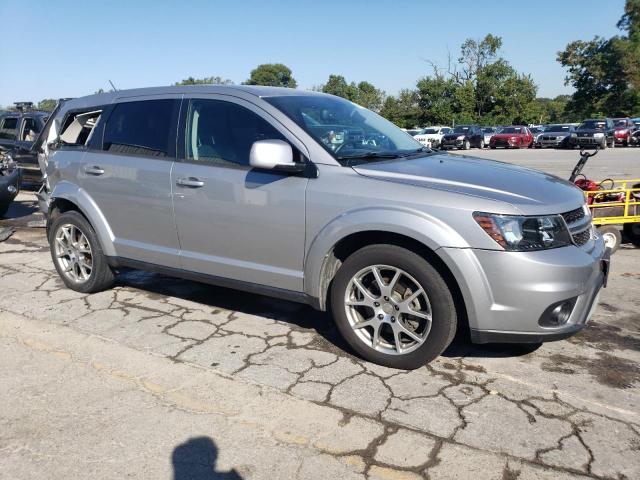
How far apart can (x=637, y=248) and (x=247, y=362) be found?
17.6ft

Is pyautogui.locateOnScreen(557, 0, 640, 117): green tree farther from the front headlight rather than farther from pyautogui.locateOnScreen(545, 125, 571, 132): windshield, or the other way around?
the front headlight

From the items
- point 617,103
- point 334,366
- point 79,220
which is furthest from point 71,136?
point 617,103

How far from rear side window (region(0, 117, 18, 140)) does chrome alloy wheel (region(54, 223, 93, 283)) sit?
7.93m

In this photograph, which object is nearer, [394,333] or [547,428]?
[547,428]

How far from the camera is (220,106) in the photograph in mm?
4125

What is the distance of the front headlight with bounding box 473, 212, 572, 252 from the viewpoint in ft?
9.99

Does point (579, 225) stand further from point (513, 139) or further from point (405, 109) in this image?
point (405, 109)

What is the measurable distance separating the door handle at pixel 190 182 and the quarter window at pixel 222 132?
0.17m

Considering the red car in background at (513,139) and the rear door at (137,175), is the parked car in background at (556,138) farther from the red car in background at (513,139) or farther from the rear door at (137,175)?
the rear door at (137,175)

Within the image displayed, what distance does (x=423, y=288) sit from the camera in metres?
3.28

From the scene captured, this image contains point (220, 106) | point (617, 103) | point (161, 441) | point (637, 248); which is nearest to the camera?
point (161, 441)

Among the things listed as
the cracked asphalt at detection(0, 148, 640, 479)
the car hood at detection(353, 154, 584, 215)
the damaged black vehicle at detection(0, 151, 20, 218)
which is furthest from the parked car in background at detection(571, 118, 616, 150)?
the car hood at detection(353, 154, 584, 215)

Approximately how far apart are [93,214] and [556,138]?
31953mm

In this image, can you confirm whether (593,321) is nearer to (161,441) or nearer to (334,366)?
(334,366)
